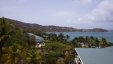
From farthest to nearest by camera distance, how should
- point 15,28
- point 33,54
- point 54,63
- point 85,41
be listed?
point 85,41 → point 54,63 → point 33,54 → point 15,28

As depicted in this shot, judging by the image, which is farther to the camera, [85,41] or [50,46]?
[85,41]

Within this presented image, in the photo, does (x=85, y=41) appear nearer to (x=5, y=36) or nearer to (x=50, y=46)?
(x=50, y=46)

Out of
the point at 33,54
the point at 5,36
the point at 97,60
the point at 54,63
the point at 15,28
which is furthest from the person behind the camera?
the point at 54,63

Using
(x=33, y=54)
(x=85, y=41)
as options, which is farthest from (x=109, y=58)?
(x=85, y=41)

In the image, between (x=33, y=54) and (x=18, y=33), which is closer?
(x=18, y=33)

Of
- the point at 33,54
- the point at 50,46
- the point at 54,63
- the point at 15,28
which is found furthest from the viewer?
the point at 50,46

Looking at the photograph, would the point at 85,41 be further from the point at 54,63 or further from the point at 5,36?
the point at 5,36

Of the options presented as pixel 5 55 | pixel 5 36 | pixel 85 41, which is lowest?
pixel 85 41

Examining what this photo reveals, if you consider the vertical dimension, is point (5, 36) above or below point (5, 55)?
above

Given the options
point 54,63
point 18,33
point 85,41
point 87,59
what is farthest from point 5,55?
point 85,41
